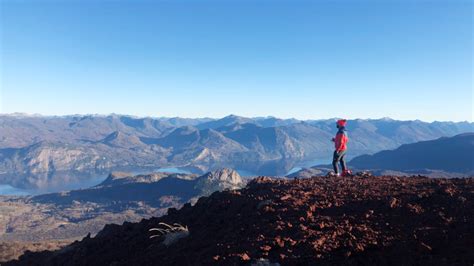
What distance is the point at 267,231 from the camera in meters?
10.4

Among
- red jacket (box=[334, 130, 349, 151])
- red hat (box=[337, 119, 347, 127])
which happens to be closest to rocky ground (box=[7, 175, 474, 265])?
red jacket (box=[334, 130, 349, 151])

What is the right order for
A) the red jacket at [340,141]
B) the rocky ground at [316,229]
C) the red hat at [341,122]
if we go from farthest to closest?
the red jacket at [340,141] → the red hat at [341,122] → the rocky ground at [316,229]

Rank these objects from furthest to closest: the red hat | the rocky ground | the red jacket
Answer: the red jacket
the red hat
the rocky ground

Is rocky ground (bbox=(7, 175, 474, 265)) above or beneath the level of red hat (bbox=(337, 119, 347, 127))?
beneath

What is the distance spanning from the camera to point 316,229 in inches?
395

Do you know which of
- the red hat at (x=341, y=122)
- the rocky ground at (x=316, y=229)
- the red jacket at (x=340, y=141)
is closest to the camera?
the rocky ground at (x=316, y=229)

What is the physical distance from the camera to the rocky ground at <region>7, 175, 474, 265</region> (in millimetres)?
8500

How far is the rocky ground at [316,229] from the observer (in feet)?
27.9

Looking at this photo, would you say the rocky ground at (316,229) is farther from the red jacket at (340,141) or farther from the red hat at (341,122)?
the red hat at (341,122)

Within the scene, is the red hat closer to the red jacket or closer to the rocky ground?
the red jacket

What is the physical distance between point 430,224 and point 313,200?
3.85 m

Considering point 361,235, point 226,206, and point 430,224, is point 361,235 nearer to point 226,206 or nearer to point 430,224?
point 430,224

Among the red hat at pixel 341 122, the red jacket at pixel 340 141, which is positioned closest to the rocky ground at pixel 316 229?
the red jacket at pixel 340 141

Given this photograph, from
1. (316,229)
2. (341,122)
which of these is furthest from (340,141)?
(316,229)
